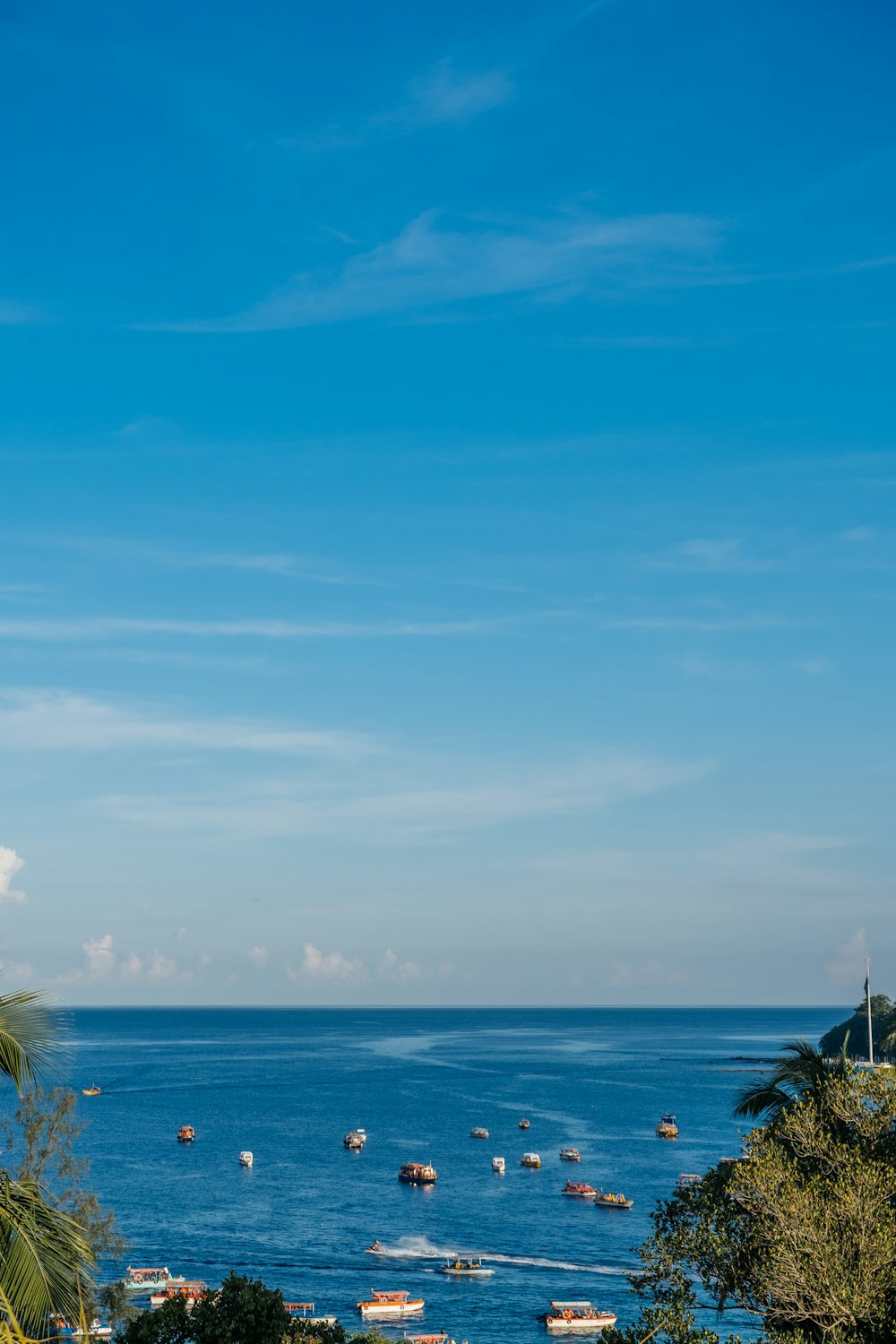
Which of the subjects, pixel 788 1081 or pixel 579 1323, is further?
pixel 579 1323

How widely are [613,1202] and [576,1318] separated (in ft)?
107

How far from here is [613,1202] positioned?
313ft

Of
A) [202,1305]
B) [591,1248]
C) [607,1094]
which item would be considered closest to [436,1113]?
[607,1094]

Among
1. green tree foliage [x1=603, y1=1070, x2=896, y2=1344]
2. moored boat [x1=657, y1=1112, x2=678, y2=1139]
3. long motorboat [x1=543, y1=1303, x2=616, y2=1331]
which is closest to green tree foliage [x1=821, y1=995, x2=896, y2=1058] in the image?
moored boat [x1=657, y1=1112, x2=678, y2=1139]

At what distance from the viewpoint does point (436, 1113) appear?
159500 mm

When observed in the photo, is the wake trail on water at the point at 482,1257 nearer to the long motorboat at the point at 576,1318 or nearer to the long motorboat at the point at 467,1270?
the long motorboat at the point at 467,1270

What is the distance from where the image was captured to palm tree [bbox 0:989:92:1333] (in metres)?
9.16

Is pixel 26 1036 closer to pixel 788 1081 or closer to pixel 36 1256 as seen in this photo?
pixel 36 1256

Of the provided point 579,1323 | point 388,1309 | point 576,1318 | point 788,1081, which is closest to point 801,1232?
point 788,1081

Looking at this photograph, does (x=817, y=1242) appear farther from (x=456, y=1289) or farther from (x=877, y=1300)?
(x=456, y=1289)

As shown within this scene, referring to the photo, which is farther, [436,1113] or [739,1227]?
[436,1113]

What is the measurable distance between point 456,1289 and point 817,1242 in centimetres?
5906

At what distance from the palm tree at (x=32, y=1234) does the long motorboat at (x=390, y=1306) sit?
63.7 meters

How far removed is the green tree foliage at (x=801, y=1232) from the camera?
21.2 m
